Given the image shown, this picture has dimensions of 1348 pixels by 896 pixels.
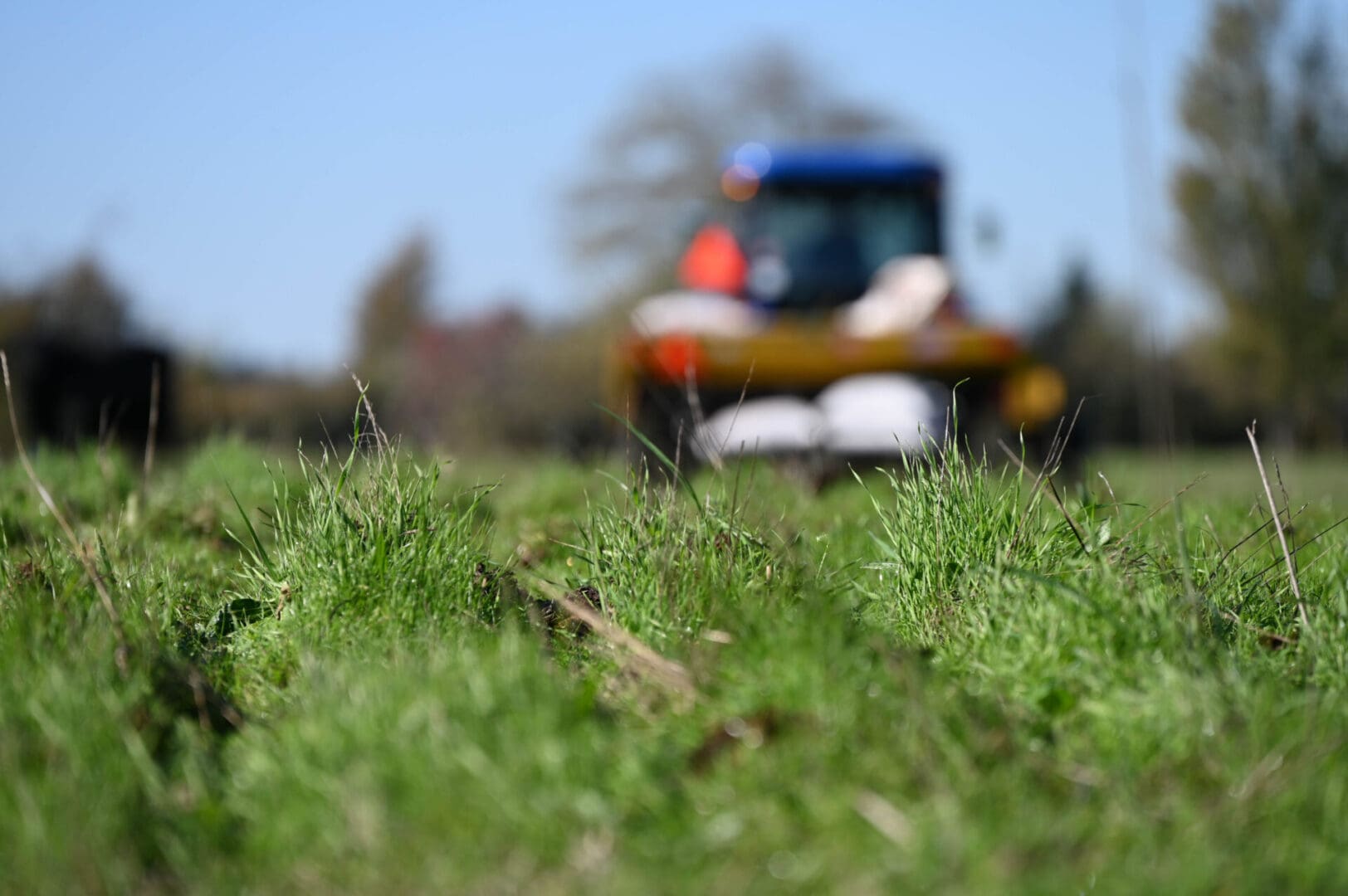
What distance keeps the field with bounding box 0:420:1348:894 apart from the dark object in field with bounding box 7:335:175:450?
8554mm

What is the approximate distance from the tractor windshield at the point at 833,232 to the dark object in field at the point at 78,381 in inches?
198

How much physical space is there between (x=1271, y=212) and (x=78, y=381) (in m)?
26.1

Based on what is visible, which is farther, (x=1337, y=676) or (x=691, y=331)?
(x=691, y=331)

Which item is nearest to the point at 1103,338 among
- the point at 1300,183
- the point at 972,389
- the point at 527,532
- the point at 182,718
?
the point at 1300,183

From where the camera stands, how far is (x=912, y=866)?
5.49 ft

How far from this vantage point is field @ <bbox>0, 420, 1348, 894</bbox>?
177 cm

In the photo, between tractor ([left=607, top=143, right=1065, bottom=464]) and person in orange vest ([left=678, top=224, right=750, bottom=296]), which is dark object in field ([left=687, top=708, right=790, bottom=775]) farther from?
person in orange vest ([left=678, top=224, right=750, bottom=296])

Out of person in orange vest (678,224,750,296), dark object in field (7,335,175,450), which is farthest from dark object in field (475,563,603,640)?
dark object in field (7,335,175,450)

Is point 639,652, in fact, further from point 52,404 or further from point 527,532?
point 52,404

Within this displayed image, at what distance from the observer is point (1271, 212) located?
2952cm

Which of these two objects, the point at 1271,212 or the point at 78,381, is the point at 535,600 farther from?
the point at 1271,212

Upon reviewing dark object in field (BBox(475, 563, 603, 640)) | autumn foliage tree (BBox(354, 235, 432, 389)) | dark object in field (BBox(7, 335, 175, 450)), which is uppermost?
dark object in field (BBox(475, 563, 603, 640))

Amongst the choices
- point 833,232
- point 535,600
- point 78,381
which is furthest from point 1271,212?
point 535,600

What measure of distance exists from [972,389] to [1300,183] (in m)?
24.2
